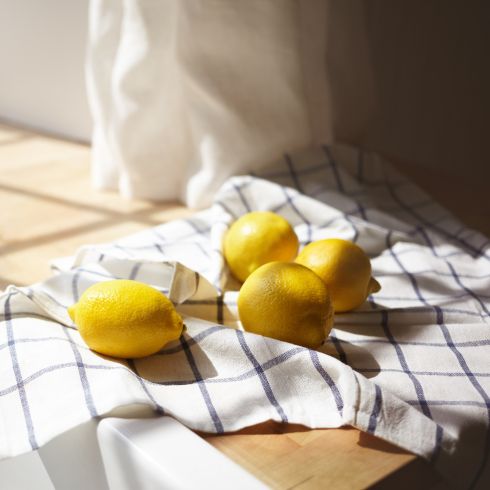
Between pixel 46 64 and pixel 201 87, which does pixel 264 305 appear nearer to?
pixel 201 87

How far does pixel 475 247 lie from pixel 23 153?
32.3 inches

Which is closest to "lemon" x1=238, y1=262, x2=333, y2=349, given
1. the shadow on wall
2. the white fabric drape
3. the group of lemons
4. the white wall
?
the group of lemons

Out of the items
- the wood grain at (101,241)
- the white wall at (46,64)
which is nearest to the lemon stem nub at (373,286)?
the wood grain at (101,241)

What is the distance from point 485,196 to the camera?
1237 mm

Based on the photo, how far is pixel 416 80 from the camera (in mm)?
1496

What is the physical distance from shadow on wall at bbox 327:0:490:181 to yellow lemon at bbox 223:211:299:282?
479 millimetres

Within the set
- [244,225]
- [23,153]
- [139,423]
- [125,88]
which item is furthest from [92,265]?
[23,153]

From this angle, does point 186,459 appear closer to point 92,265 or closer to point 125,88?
point 92,265

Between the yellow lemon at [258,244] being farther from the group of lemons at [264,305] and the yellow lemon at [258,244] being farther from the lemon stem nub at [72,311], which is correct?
the lemon stem nub at [72,311]

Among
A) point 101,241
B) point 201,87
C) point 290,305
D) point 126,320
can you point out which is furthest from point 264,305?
point 201,87

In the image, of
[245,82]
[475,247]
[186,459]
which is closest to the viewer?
[186,459]

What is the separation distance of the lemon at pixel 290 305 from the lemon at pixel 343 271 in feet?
0.19

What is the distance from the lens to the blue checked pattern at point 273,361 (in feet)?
2.10

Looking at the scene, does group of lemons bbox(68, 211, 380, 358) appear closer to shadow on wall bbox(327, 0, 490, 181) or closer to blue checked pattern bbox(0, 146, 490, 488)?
blue checked pattern bbox(0, 146, 490, 488)
